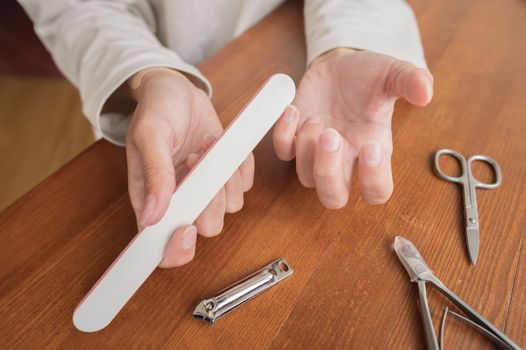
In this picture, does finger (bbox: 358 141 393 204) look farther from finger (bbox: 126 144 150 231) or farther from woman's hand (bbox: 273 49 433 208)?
finger (bbox: 126 144 150 231)

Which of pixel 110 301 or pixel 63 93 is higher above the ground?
pixel 110 301

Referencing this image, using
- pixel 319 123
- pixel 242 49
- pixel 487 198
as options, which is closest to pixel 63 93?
pixel 242 49

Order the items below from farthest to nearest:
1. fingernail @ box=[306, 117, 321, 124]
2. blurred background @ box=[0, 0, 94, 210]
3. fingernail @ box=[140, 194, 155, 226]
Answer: blurred background @ box=[0, 0, 94, 210] → fingernail @ box=[306, 117, 321, 124] → fingernail @ box=[140, 194, 155, 226]

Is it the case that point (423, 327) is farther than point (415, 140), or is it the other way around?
point (415, 140)

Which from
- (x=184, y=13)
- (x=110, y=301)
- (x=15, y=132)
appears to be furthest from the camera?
(x=15, y=132)

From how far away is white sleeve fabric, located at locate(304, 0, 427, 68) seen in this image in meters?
0.43

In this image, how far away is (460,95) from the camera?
0.46 meters

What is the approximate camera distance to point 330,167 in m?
0.31

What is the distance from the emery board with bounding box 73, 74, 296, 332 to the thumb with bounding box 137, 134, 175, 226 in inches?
0.5

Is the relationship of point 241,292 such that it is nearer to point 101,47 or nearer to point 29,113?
point 101,47

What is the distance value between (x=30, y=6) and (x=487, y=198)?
1.87 feet

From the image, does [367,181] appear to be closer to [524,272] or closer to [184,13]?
[524,272]

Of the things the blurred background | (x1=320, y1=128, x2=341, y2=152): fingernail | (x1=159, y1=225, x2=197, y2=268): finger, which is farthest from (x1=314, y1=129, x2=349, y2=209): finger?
the blurred background

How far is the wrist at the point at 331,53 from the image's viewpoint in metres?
0.42
